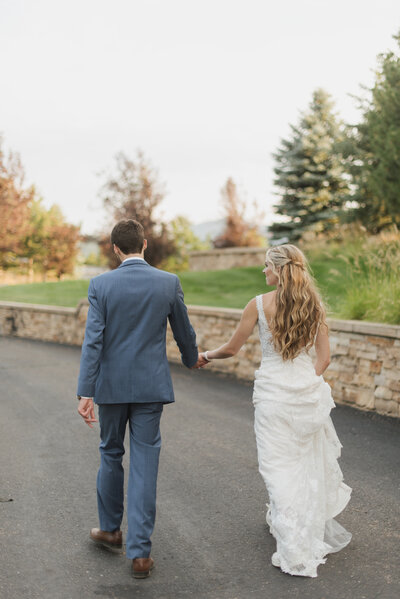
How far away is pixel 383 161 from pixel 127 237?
16.3 meters

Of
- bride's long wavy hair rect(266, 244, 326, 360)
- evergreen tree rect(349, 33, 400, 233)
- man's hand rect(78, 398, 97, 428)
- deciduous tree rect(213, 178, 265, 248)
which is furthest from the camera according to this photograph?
deciduous tree rect(213, 178, 265, 248)

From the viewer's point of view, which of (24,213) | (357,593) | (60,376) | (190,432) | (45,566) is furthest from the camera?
(24,213)

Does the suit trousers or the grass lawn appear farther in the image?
the grass lawn

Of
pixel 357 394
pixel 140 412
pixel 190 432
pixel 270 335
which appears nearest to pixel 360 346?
pixel 357 394

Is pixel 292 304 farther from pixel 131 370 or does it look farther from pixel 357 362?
pixel 357 362

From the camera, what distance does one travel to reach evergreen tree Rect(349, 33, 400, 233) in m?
18.7

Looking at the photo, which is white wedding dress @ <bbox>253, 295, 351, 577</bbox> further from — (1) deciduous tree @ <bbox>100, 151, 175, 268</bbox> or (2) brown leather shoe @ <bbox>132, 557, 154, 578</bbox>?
(1) deciduous tree @ <bbox>100, 151, 175, 268</bbox>

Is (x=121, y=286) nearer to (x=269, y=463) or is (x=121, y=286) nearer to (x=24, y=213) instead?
(x=269, y=463)

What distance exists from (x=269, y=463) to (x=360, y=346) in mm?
4909

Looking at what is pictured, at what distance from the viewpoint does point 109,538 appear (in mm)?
4082

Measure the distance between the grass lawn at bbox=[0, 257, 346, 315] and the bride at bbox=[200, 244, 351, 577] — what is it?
803 centimetres

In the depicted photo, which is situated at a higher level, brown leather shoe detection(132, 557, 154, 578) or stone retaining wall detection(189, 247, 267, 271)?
stone retaining wall detection(189, 247, 267, 271)

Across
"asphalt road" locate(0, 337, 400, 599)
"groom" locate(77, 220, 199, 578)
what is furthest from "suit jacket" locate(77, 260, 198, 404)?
"asphalt road" locate(0, 337, 400, 599)

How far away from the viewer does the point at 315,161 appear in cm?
3153
